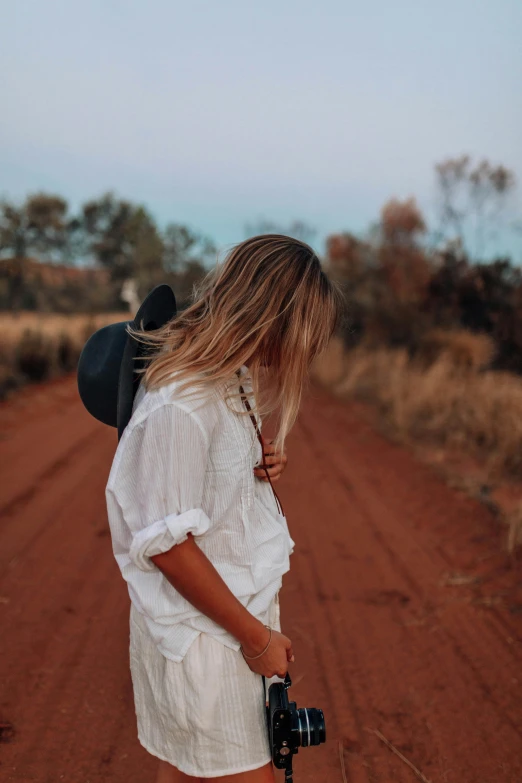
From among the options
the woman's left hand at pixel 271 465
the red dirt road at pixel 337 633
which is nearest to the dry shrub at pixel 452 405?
the red dirt road at pixel 337 633

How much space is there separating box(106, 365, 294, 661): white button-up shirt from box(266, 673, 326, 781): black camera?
17cm

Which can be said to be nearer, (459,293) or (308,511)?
(308,511)

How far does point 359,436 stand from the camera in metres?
9.65

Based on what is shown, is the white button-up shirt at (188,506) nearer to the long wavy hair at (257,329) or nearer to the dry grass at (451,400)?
the long wavy hair at (257,329)

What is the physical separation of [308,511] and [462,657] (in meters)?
2.47

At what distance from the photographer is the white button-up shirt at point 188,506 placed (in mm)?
1358

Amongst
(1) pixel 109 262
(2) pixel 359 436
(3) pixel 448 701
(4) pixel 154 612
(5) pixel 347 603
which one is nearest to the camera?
(4) pixel 154 612

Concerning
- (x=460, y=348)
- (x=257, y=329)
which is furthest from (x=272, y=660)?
(x=460, y=348)

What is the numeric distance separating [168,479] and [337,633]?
9.47 ft

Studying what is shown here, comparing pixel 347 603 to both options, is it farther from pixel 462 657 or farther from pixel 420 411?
pixel 420 411

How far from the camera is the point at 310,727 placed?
152cm

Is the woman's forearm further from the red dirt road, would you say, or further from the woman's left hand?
the red dirt road

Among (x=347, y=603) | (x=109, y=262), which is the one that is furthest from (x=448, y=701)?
(x=109, y=262)

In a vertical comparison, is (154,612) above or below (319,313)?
below
